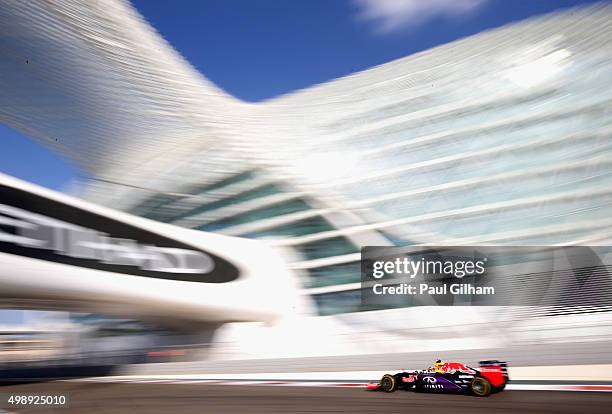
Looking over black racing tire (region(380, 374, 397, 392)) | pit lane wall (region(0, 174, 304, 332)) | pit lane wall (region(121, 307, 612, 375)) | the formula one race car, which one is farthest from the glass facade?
the formula one race car

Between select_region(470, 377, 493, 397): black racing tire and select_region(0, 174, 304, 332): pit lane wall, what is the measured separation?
27.7ft

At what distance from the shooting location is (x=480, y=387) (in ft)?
23.3

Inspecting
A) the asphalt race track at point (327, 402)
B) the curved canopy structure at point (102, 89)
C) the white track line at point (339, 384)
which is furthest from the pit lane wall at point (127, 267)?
the curved canopy structure at point (102, 89)

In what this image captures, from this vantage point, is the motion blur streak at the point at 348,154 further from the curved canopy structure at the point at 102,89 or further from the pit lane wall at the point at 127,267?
the pit lane wall at the point at 127,267

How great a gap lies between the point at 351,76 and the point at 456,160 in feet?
18.9

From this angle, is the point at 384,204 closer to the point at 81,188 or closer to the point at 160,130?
the point at 160,130

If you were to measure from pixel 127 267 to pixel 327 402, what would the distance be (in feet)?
24.3

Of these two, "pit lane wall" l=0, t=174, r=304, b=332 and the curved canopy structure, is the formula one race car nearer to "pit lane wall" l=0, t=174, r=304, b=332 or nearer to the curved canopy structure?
"pit lane wall" l=0, t=174, r=304, b=332

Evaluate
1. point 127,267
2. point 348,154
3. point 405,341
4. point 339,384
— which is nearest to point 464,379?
point 339,384

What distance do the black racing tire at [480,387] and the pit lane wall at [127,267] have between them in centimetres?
844

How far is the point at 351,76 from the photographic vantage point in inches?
792

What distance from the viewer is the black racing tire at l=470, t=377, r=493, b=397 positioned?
7.04 metres

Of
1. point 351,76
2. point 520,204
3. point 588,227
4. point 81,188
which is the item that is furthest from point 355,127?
point 81,188

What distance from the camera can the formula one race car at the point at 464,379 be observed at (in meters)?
7.12
